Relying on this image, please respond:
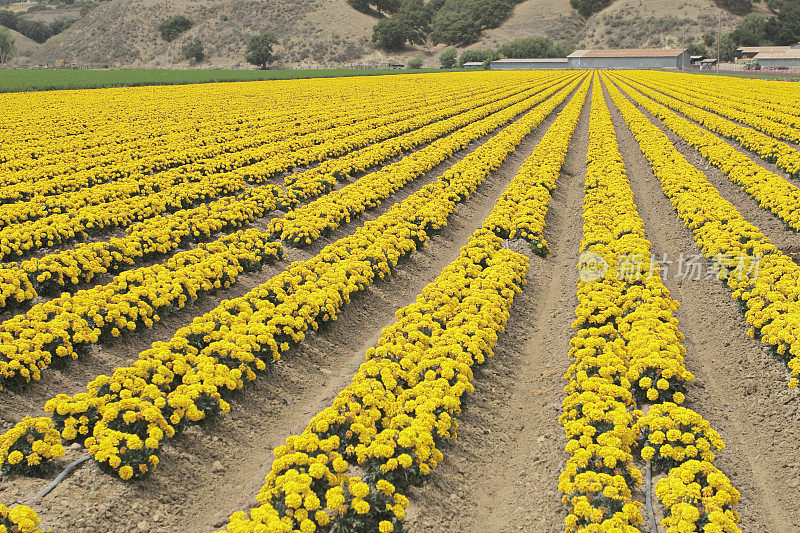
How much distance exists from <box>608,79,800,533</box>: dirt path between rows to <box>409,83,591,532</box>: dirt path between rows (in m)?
2.02

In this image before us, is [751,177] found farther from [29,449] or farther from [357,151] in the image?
[29,449]

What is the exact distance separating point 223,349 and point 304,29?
150 metres

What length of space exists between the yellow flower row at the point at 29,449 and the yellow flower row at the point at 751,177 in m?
16.1

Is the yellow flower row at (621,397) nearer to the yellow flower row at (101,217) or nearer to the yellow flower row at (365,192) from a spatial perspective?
the yellow flower row at (365,192)

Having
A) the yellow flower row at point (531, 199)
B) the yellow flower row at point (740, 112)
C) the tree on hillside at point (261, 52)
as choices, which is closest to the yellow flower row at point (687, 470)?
the yellow flower row at point (531, 199)

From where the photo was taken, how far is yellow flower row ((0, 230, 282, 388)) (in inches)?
327

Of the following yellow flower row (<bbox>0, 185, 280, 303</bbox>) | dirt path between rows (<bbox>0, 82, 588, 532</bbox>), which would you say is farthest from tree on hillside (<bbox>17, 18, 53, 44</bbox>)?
dirt path between rows (<bbox>0, 82, 588, 532</bbox>)

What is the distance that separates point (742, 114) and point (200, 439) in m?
35.7

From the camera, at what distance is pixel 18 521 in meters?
5.40

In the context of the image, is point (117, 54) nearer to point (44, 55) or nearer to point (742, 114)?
point (44, 55)

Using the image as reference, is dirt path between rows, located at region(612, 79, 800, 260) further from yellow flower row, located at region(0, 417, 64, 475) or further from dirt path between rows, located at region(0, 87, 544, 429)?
yellow flower row, located at region(0, 417, 64, 475)

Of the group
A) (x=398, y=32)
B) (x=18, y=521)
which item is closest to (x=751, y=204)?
(x=18, y=521)

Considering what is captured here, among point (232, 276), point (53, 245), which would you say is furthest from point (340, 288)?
point (53, 245)

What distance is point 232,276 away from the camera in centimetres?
1220
